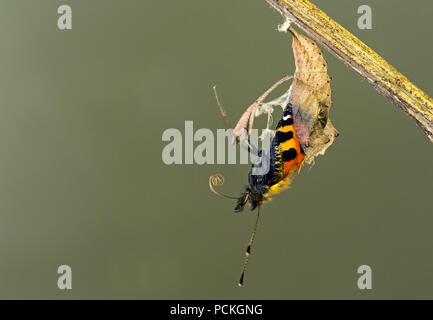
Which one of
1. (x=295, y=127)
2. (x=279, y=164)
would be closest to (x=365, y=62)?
(x=295, y=127)

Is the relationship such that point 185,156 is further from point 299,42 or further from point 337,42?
point 337,42

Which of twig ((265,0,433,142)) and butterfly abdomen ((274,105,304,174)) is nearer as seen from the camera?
twig ((265,0,433,142))

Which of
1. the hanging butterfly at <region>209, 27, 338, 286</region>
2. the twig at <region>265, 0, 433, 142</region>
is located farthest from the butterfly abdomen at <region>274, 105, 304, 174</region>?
the twig at <region>265, 0, 433, 142</region>

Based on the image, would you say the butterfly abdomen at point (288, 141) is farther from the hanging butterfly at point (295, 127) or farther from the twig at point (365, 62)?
the twig at point (365, 62)

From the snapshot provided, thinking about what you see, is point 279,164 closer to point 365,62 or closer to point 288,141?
point 288,141

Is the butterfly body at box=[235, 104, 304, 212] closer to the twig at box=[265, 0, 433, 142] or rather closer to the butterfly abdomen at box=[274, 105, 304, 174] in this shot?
the butterfly abdomen at box=[274, 105, 304, 174]
